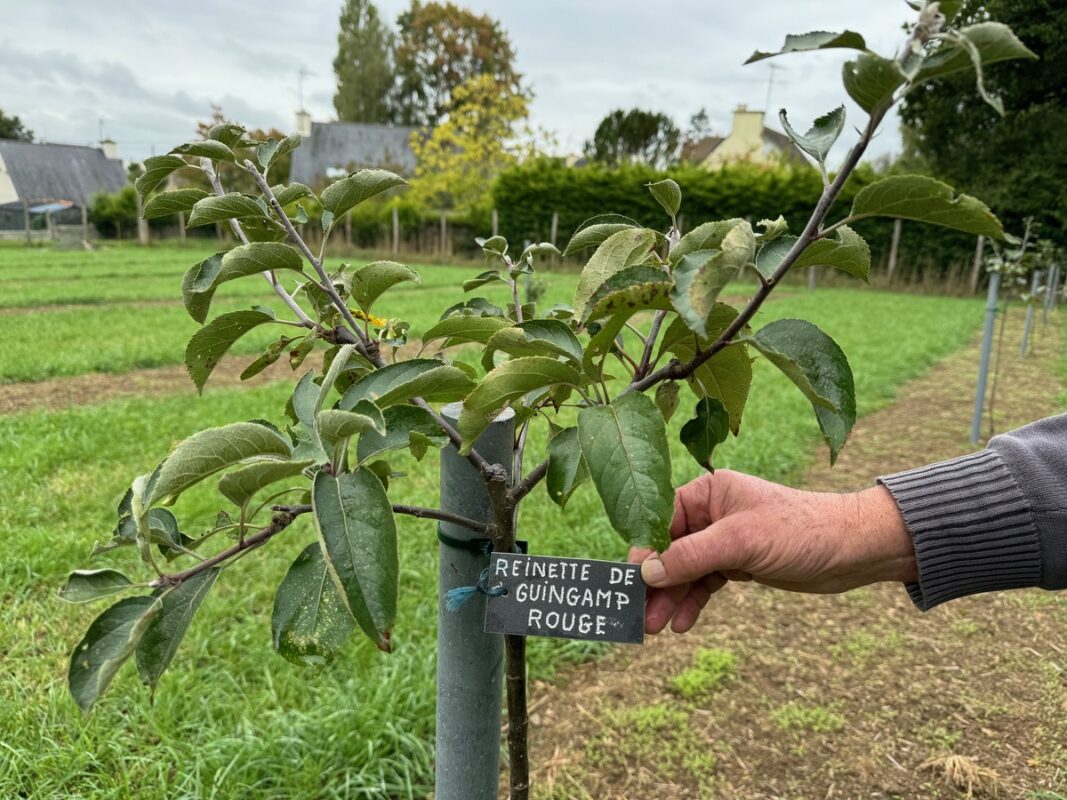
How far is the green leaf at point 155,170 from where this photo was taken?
0.86m

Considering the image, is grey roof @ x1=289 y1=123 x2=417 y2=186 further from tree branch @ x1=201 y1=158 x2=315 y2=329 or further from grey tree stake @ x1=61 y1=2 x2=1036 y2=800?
grey tree stake @ x1=61 y1=2 x2=1036 y2=800

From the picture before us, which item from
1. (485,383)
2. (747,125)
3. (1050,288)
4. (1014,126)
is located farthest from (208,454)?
(747,125)

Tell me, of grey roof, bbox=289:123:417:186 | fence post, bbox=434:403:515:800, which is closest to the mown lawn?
fence post, bbox=434:403:515:800

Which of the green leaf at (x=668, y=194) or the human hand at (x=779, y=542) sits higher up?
the green leaf at (x=668, y=194)

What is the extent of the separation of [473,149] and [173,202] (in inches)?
887

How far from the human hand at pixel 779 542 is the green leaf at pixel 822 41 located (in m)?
0.67

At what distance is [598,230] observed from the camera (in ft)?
3.01

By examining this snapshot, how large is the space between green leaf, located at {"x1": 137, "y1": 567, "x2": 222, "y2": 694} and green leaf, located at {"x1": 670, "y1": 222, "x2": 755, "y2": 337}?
1.73 ft

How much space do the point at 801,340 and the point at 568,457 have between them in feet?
0.87

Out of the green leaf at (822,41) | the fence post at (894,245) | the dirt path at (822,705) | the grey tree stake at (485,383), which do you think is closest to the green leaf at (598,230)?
the grey tree stake at (485,383)

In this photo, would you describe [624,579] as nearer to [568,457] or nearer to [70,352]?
[568,457]

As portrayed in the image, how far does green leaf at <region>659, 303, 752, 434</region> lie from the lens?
764 mm

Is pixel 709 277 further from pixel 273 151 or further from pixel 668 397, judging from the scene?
pixel 273 151

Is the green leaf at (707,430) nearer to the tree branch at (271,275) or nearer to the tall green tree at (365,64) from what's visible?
the tree branch at (271,275)
